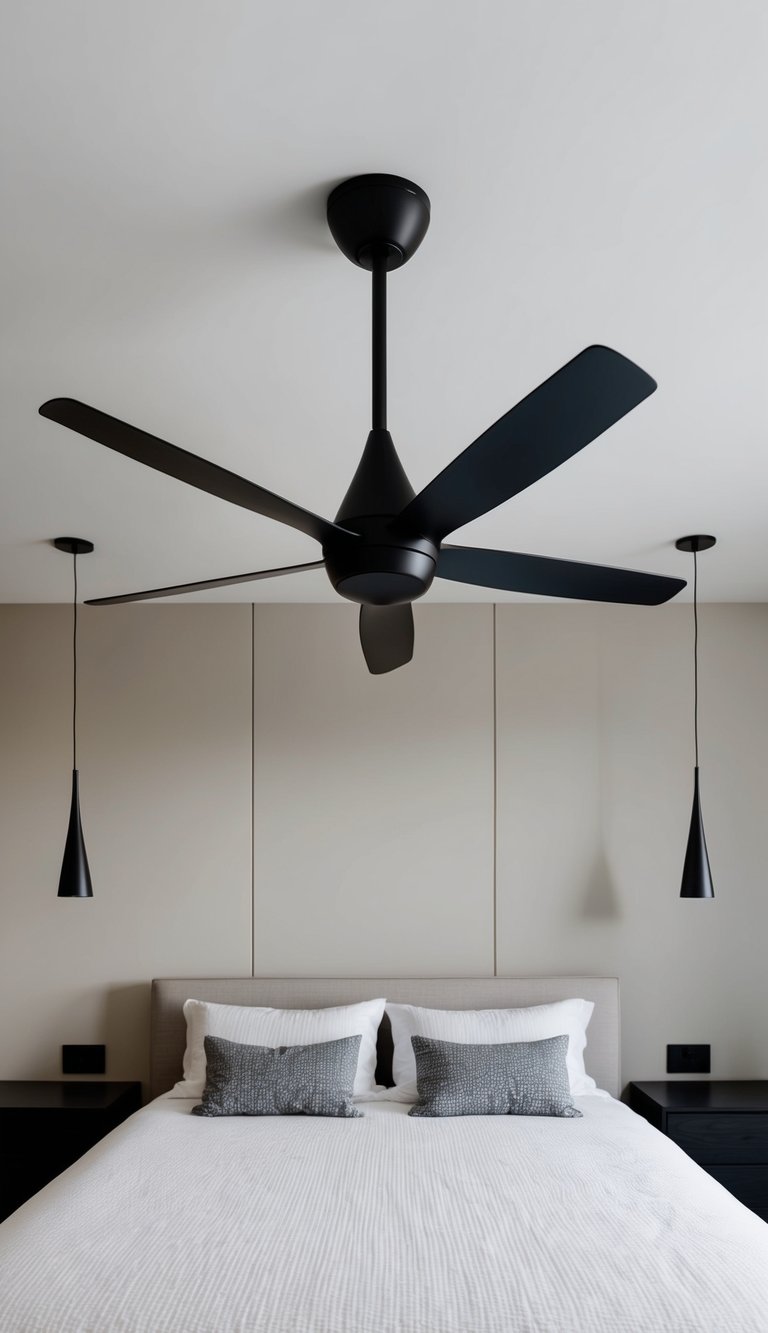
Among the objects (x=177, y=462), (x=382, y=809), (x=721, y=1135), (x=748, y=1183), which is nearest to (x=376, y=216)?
(x=177, y=462)

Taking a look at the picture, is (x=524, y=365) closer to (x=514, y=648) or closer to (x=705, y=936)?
(x=514, y=648)

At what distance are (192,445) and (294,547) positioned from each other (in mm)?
915

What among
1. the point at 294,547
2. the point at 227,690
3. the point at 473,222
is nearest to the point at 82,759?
the point at 227,690

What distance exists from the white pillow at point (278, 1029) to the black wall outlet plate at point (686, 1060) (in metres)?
1.18

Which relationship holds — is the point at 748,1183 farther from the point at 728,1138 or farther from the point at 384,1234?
the point at 384,1234

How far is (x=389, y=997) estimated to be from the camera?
392 centimetres

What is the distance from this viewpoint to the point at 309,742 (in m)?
4.14

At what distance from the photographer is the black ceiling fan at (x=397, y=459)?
4.20ft

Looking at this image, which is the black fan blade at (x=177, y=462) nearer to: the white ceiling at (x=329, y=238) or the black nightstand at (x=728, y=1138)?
the white ceiling at (x=329, y=238)

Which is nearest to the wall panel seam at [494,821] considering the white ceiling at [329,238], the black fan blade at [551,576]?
the white ceiling at [329,238]

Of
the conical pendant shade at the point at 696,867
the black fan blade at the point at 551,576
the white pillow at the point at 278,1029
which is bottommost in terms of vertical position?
the white pillow at the point at 278,1029

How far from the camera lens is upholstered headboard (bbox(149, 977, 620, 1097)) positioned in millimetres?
3889

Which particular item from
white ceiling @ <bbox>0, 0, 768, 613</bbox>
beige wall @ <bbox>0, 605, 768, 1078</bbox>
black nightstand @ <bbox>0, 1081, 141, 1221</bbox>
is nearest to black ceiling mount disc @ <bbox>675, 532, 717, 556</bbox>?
white ceiling @ <bbox>0, 0, 768, 613</bbox>

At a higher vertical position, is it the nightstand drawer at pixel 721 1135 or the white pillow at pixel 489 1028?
the white pillow at pixel 489 1028
